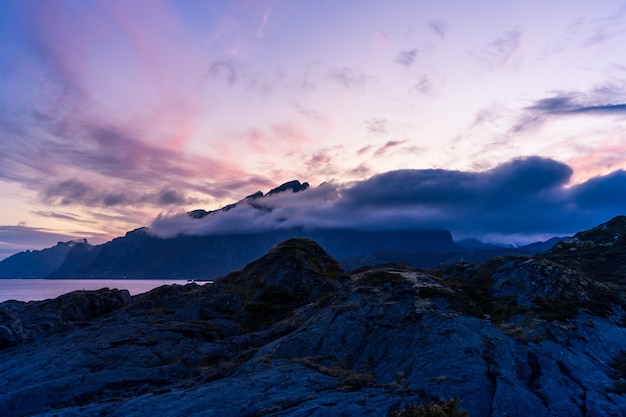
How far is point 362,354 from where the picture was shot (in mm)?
34812

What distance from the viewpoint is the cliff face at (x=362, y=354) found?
86.3ft

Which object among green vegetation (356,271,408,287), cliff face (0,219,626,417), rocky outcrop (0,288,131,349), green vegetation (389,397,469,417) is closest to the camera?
green vegetation (389,397,469,417)

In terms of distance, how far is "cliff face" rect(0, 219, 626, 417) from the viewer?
26312 mm

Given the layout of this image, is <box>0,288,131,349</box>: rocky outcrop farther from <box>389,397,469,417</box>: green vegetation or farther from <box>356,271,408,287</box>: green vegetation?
<box>389,397,469,417</box>: green vegetation

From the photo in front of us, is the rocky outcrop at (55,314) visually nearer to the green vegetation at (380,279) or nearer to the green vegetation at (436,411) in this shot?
the green vegetation at (380,279)

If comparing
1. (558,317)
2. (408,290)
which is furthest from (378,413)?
(558,317)

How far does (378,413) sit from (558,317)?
2209cm

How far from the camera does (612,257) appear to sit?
71750mm

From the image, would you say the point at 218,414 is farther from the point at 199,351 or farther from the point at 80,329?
the point at 80,329

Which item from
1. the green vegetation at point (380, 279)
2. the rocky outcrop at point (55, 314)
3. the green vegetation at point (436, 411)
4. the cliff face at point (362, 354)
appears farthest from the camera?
the rocky outcrop at point (55, 314)

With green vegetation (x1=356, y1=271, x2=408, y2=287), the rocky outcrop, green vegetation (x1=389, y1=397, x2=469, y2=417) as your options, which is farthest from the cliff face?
green vegetation (x1=389, y1=397, x2=469, y2=417)

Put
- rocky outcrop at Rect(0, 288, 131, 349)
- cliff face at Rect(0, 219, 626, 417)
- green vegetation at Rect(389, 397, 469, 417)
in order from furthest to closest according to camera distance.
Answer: rocky outcrop at Rect(0, 288, 131, 349) < cliff face at Rect(0, 219, 626, 417) < green vegetation at Rect(389, 397, 469, 417)

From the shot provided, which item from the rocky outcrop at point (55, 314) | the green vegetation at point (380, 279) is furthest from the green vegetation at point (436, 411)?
the rocky outcrop at point (55, 314)

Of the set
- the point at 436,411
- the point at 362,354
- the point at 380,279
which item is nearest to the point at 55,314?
the point at 380,279
